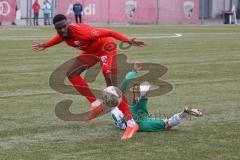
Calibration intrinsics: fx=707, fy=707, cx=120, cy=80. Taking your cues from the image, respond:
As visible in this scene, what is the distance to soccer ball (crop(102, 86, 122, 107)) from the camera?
346 inches

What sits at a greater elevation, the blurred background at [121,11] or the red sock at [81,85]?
the blurred background at [121,11]

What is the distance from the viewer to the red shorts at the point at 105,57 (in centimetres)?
977

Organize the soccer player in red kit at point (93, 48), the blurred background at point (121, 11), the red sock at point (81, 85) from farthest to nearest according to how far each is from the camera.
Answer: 1. the blurred background at point (121, 11)
2. the red sock at point (81, 85)
3. the soccer player in red kit at point (93, 48)

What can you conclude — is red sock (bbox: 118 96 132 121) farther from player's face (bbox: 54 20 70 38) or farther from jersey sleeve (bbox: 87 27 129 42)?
player's face (bbox: 54 20 70 38)

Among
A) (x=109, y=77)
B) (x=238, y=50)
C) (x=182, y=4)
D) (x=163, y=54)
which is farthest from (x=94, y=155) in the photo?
(x=182, y=4)

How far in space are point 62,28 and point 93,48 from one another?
0.70 meters

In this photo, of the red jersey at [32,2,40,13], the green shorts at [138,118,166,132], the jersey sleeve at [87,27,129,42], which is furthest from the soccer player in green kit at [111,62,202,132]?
the red jersey at [32,2,40,13]

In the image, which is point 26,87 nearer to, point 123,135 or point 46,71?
point 46,71

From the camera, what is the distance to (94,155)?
305 inches

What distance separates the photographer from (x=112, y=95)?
8789 mm

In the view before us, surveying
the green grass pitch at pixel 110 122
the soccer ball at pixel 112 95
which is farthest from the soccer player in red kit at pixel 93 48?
the green grass pitch at pixel 110 122

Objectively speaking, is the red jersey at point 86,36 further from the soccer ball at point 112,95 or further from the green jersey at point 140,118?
the soccer ball at point 112,95
